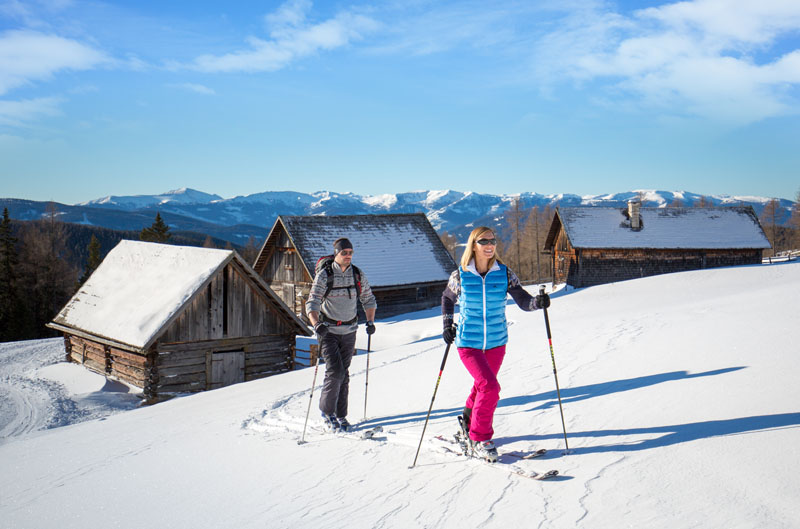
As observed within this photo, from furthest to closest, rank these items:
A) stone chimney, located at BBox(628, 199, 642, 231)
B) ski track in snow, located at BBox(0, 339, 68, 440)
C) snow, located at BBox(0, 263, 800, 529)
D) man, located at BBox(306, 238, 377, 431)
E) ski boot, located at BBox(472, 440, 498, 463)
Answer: stone chimney, located at BBox(628, 199, 642, 231) < ski track in snow, located at BBox(0, 339, 68, 440) < man, located at BBox(306, 238, 377, 431) < ski boot, located at BBox(472, 440, 498, 463) < snow, located at BBox(0, 263, 800, 529)

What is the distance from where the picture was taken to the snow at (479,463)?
393 cm

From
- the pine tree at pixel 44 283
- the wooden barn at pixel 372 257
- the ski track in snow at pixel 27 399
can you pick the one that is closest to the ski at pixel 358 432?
the ski track in snow at pixel 27 399

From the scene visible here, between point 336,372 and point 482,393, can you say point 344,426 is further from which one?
point 482,393

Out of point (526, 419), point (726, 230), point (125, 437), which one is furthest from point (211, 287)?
point (726, 230)

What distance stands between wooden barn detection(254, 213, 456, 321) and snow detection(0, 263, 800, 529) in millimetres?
18106

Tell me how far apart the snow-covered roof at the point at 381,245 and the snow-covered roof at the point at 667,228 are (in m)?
9.03

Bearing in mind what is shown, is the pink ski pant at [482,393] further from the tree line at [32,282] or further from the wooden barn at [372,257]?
the tree line at [32,282]

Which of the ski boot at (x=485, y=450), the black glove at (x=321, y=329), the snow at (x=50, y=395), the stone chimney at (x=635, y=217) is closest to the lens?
the ski boot at (x=485, y=450)

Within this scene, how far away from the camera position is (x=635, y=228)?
34375 mm

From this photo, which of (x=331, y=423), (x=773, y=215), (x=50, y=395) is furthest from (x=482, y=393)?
(x=773, y=215)

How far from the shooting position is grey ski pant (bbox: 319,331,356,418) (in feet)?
21.1

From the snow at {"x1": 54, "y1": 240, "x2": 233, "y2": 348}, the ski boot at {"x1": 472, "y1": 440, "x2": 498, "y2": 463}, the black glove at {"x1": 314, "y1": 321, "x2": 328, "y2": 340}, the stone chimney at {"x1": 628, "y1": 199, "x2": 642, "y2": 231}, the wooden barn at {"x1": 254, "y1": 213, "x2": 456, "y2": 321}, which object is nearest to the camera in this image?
the ski boot at {"x1": 472, "y1": 440, "x2": 498, "y2": 463}

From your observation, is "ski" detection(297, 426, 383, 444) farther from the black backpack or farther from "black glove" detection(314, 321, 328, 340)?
the black backpack

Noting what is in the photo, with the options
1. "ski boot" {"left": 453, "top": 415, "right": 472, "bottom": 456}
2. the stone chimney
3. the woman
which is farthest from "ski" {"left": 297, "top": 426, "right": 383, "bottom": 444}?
the stone chimney
